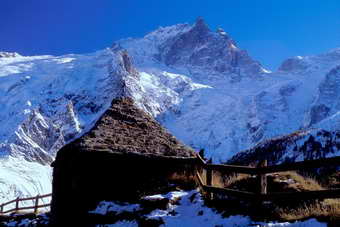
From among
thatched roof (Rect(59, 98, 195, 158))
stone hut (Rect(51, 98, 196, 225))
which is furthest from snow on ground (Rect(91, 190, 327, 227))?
thatched roof (Rect(59, 98, 195, 158))

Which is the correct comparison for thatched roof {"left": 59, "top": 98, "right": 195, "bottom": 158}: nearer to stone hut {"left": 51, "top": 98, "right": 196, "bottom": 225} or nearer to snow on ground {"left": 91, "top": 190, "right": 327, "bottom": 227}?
stone hut {"left": 51, "top": 98, "right": 196, "bottom": 225}

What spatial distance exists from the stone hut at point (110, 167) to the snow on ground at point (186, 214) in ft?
3.80

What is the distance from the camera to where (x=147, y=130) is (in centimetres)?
2219

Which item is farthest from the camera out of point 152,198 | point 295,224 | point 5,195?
point 5,195

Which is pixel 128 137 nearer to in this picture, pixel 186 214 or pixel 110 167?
pixel 110 167

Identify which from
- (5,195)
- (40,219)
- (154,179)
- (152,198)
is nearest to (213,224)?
(152,198)

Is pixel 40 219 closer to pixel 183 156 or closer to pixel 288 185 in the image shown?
pixel 183 156

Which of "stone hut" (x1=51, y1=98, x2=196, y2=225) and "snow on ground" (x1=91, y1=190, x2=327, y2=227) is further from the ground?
"stone hut" (x1=51, y1=98, x2=196, y2=225)

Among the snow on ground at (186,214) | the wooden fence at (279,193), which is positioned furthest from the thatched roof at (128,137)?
the wooden fence at (279,193)

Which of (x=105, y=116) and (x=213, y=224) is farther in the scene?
(x=105, y=116)

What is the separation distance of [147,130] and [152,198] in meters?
5.81

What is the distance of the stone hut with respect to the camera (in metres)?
19.1

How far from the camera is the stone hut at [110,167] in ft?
62.8

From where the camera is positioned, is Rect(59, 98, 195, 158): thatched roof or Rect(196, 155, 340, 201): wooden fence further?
Rect(59, 98, 195, 158): thatched roof
